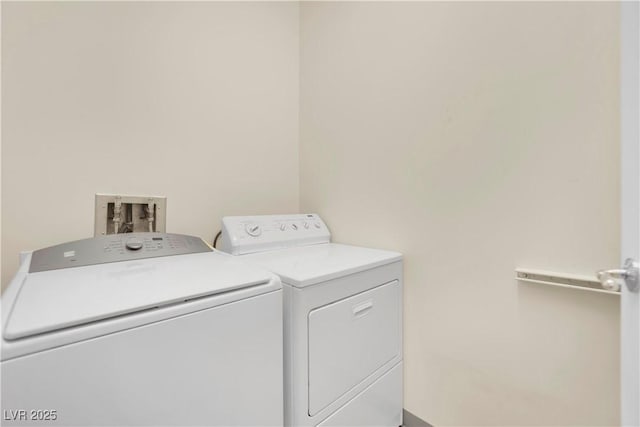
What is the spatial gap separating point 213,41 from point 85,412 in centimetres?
171

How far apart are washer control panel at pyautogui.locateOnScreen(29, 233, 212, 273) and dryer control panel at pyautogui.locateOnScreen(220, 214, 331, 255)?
0.54ft

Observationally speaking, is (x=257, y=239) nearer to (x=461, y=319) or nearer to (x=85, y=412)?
(x=85, y=412)

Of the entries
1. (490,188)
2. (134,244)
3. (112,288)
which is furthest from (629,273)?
(134,244)

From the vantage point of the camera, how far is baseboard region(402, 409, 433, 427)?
1355mm

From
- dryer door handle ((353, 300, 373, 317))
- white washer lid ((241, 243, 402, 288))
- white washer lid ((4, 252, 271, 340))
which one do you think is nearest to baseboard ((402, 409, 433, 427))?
dryer door handle ((353, 300, 373, 317))

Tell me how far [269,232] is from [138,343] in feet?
2.95

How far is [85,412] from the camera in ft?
1.90

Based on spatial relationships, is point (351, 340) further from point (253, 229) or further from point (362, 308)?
point (253, 229)

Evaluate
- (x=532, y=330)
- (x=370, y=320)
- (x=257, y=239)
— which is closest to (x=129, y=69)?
(x=257, y=239)

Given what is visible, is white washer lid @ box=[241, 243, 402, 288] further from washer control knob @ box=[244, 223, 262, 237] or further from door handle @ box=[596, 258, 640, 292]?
door handle @ box=[596, 258, 640, 292]

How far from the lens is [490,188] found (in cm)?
114

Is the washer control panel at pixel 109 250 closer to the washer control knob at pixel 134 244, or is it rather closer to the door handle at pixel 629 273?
the washer control knob at pixel 134 244

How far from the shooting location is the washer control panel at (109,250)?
0.96 meters

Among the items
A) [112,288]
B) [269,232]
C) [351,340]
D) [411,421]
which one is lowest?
[411,421]
